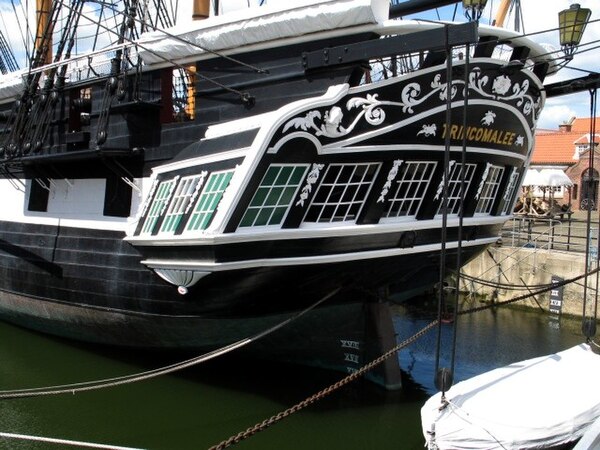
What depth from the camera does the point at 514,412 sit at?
534cm

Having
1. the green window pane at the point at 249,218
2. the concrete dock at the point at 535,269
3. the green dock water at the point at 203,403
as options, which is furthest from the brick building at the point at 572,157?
the green window pane at the point at 249,218

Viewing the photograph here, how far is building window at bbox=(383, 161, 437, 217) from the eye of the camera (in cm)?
680

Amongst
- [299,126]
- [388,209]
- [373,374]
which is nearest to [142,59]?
[299,126]

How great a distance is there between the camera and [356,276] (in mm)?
7066

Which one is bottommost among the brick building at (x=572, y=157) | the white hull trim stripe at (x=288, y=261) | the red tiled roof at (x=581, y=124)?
the white hull trim stripe at (x=288, y=261)

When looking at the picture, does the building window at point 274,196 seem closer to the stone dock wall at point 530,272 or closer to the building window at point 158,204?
the building window at point 158,204

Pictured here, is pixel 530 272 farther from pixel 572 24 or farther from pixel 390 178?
pixel 572 24

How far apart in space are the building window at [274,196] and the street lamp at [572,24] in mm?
2736

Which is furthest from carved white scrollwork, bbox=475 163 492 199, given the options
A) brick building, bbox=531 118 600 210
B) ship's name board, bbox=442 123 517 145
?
brick building, bbox=531 118 600 210

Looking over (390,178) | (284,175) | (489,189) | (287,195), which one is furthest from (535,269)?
(284,175)

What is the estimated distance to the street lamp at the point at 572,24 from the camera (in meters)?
5.96

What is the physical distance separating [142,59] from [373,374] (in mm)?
4682

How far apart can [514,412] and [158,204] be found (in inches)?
157

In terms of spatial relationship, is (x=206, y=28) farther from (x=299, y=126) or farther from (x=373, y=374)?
(x=373, y=374)
